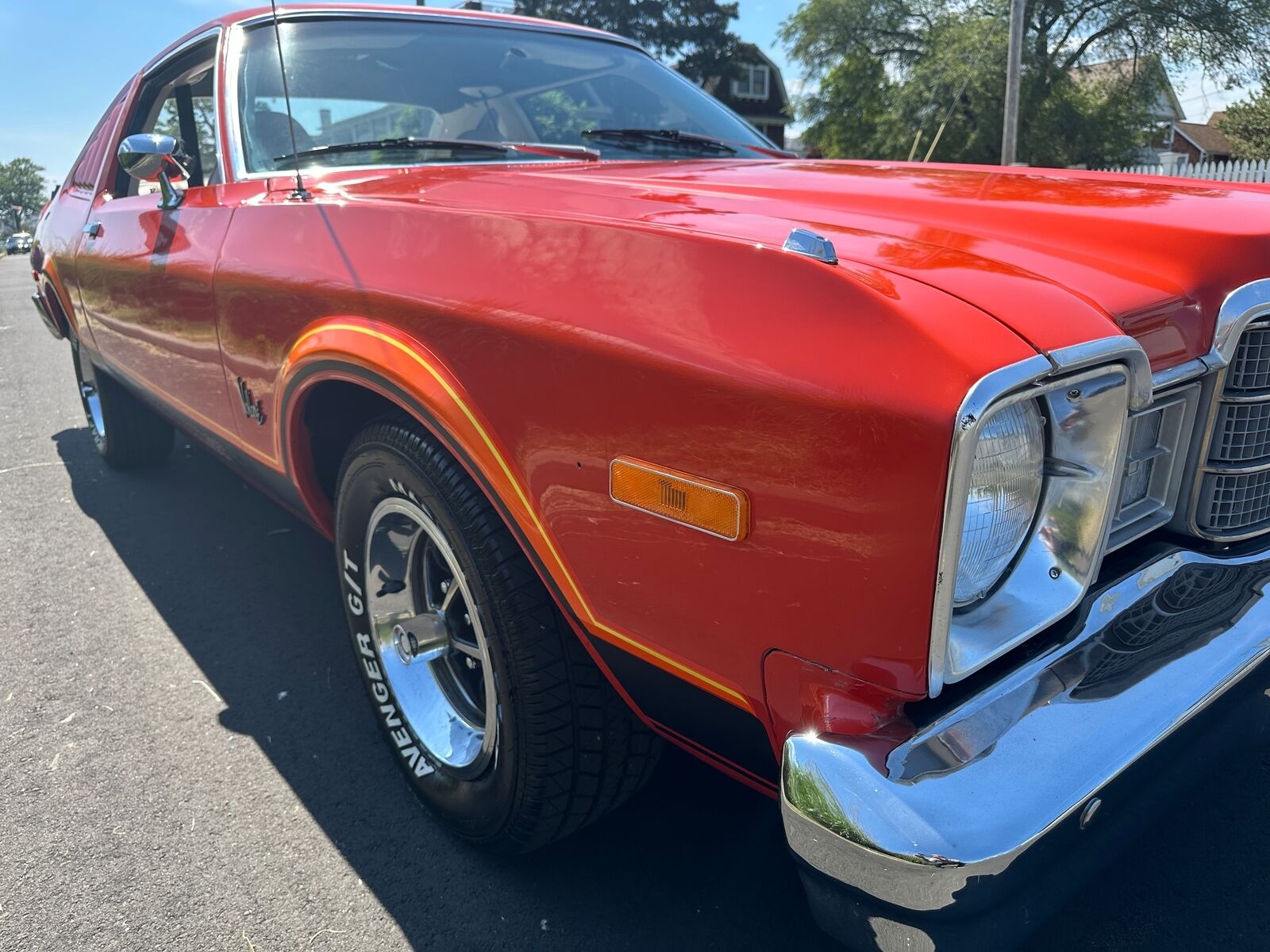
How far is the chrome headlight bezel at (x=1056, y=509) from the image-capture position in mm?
1029

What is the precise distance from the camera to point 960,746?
1.05 m

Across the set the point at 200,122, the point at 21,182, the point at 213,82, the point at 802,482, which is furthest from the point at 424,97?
the point at 21,182

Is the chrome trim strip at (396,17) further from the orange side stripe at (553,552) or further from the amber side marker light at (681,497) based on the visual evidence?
the amber side marker light at (681,497)

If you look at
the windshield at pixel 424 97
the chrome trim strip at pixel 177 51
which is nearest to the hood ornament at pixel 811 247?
the windshield at pixel 424 97

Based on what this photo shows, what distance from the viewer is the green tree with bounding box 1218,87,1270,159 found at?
25.3 m

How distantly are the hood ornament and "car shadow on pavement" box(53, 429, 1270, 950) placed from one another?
91 centimetres

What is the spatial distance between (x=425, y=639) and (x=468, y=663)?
14cm

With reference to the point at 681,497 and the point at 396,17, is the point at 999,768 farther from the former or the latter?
the point at 396,17

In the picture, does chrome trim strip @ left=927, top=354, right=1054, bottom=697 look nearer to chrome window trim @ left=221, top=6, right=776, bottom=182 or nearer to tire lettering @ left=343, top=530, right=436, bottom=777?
tire lettering @ left=343, top=530, right=436, bottom=777

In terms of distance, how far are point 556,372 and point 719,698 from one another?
0.52 m

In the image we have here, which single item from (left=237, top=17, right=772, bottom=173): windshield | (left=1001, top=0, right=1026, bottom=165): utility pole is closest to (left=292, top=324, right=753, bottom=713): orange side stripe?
(left=237, top=17, right=772, bottom=173): windshield

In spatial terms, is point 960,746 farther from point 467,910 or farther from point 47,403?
point 47,403

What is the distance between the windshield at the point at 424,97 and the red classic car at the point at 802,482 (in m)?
0.19

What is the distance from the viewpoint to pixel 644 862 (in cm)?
187
